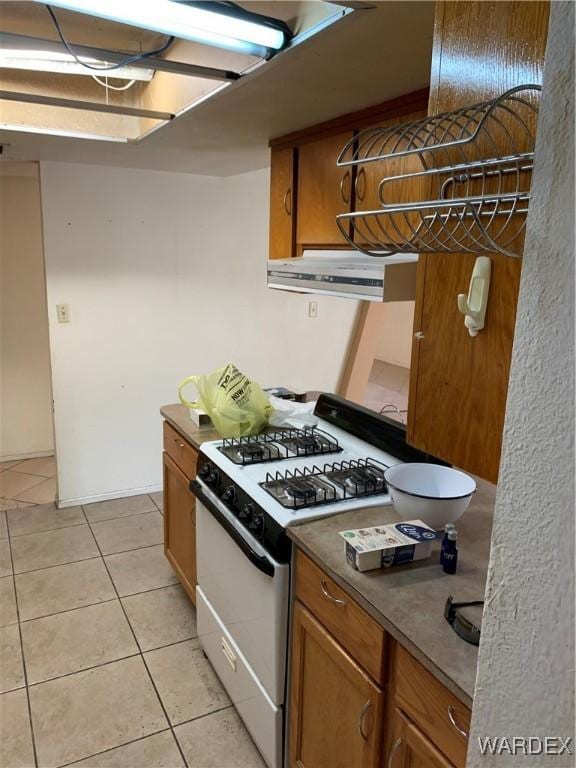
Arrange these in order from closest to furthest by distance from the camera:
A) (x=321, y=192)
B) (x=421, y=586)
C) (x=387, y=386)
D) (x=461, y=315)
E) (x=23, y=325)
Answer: (x=461, y=315), (x=421, y=586), (x=321, y=192), (x=23, y=325), (x=387, y=386)

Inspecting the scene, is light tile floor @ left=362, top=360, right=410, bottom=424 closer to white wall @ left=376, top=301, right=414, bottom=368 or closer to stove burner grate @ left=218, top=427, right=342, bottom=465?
white wall @ left=376, top=301, right=414, bottom=368

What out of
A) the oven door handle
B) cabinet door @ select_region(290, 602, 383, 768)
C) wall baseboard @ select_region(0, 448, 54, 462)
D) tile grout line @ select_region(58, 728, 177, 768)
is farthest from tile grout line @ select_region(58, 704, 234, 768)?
wall baseboard @ select_region(0, 448, 54, 462)

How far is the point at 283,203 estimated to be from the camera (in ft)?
8.09

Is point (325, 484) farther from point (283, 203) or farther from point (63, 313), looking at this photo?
point (63, 313)

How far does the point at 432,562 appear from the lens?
1.39m

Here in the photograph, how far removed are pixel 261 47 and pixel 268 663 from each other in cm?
169

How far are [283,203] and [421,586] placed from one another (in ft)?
5.68

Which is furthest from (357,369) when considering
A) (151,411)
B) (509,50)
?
(509,50)

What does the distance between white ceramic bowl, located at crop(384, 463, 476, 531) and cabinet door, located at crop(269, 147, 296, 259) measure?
1.21 m

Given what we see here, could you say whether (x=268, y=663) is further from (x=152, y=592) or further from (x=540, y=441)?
(x=540, y=441)

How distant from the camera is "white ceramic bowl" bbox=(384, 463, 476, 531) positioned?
56.4 inches

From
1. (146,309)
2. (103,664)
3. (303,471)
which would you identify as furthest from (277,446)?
(146,309)

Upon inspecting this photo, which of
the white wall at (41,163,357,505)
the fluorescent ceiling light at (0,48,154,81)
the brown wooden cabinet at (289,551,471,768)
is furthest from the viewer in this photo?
the white wall at (41,163,357,505)

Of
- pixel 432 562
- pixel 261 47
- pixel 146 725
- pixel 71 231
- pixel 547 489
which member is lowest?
pixel 146 725
